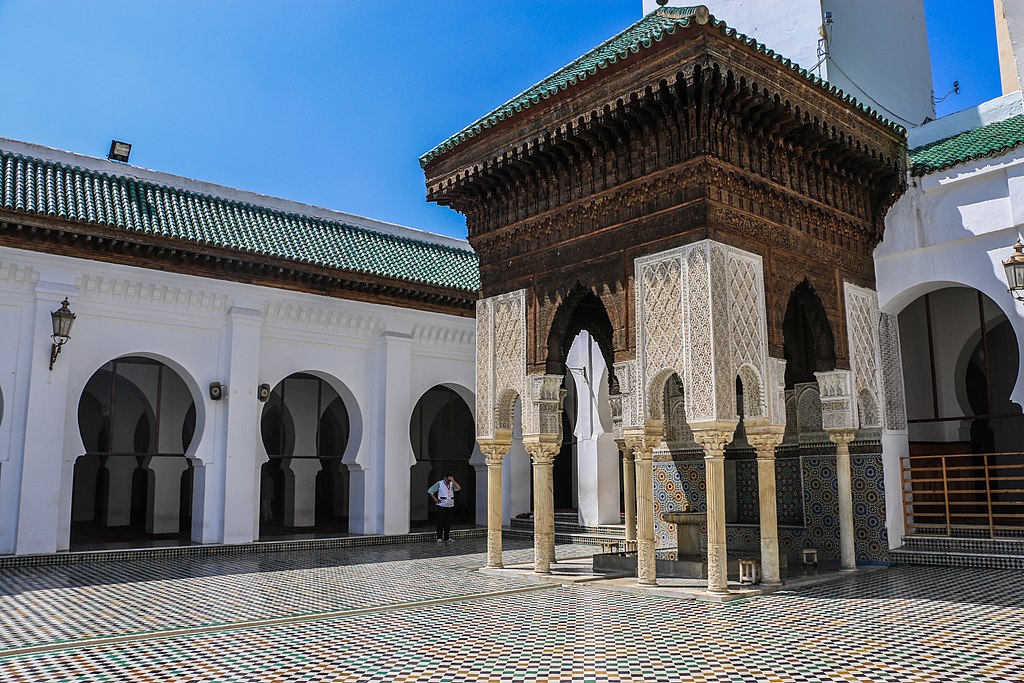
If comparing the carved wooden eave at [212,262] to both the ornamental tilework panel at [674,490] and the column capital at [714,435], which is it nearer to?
the ornamental tilework panel at [674,490]

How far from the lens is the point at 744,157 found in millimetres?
5648

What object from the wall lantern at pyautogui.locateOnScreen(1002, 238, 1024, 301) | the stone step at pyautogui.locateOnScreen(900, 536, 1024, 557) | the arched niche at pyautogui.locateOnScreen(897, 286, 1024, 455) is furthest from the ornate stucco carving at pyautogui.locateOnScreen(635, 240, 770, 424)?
the arched niche at pyautogui.locateOnScreen(897, 286, 1024, 455)

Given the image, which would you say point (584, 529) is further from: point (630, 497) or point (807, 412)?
point (807, 412)

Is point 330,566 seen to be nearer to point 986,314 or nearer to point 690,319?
point 690,319

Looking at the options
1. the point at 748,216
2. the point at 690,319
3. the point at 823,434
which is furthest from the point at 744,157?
the point at 823,434

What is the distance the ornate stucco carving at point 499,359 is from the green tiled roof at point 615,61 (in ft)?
4.55

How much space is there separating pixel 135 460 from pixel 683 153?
30.5 feet

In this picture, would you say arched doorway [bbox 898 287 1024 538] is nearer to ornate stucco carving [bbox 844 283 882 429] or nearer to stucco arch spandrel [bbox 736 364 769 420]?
ornate stucco carving [bbox 844 283 882 429]

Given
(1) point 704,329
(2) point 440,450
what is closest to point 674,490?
(1) point 704,329

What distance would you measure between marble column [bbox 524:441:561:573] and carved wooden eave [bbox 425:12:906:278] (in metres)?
1.51

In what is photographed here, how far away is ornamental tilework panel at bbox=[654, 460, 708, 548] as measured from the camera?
795 centimetres

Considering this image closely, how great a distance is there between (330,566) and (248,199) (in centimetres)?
527

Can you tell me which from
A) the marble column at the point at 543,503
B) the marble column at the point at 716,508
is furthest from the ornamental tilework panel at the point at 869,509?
the marble column at the point at 543,503

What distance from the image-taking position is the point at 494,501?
685cm
